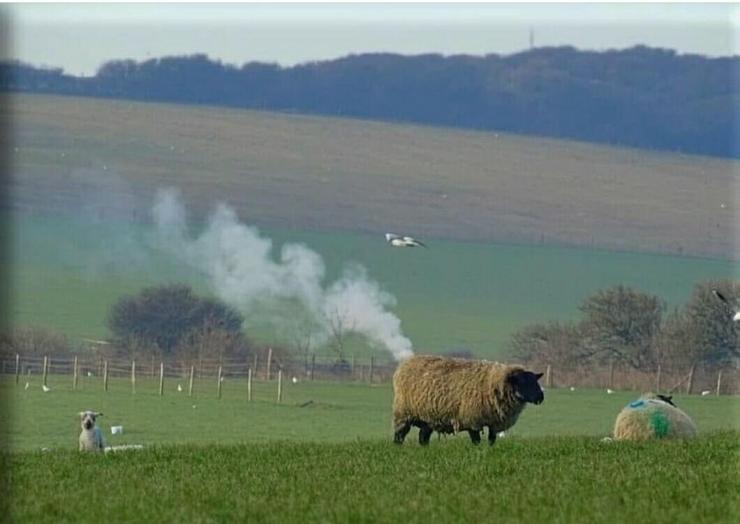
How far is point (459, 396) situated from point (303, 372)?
59.1m

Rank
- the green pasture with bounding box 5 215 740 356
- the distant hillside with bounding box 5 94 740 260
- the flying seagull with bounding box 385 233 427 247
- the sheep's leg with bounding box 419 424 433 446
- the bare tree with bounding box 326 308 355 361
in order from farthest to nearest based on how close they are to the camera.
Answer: the distant hillside with bounding box 5 94 740 260 < the bare tree with bounding box 326 308 355 361 < the green pasture with bounding box 5 215 740 356 < the flying seagull with bounding box 385 233 427 247 < the sheep's leg with bounding box 419 424 433 446

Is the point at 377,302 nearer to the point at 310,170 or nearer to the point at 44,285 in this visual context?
the point at 310,170

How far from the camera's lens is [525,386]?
821 inches

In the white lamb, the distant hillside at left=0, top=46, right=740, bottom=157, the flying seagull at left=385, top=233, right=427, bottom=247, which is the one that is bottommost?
the white lamb

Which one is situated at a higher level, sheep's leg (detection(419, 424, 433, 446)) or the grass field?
the grass field

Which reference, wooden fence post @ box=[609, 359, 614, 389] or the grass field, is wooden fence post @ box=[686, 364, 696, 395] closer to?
wooden fence post @ box=[609, 359, 614, 389]

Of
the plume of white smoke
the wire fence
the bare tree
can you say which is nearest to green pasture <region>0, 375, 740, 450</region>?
the wire fence

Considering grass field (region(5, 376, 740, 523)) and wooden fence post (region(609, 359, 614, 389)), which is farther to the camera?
wooden fence post (region(609, 359, 614, 389))

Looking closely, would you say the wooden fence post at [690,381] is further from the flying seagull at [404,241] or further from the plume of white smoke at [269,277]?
the plume of white smoke at [269,277]

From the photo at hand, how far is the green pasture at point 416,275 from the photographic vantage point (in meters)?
80.5

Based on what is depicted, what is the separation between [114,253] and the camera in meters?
98.1

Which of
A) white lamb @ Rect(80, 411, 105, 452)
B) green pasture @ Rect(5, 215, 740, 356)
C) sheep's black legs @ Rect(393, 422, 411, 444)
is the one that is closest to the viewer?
sheep's black legs @ Rect(393, 422, 411, 444)

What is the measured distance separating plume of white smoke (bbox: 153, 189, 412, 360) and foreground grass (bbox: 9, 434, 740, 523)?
65.7 m

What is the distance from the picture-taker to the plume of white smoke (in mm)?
89688
